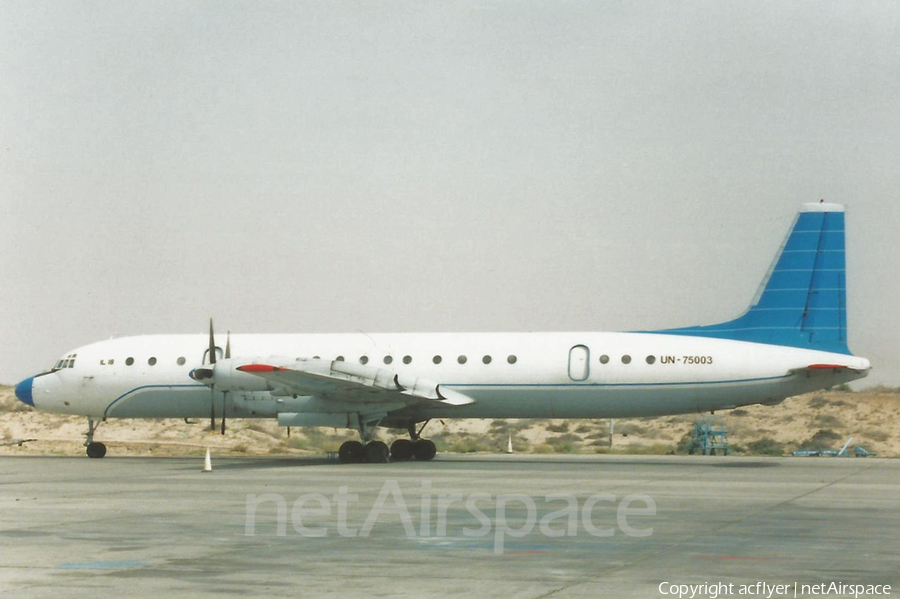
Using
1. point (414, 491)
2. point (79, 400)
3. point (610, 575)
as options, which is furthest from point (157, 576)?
point (79, 400)

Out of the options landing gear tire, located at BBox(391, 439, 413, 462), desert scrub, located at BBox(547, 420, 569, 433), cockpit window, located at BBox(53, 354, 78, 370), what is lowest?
landing gear tire, located at BBox(391, 439, 413, 462)

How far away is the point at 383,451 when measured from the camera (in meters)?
29.5

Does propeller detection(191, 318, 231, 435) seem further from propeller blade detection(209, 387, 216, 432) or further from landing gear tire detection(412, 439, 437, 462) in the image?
landing gear tire detection(412, 439, 437, 462)

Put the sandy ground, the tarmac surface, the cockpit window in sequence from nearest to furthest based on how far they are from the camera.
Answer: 1. the tarmac surface
2. the cockpit window
3. the sandy ground

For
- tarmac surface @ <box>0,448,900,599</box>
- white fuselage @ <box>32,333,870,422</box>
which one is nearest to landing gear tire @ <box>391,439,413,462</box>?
white fuselage @ <box>32,333,870,422</box>

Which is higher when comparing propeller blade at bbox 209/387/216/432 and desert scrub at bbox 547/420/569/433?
propeller blade at bbox 209/387/216/432

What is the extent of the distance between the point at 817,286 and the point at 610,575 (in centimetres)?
2032

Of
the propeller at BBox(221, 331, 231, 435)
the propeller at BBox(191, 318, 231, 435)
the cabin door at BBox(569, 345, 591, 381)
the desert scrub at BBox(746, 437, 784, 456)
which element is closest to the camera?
the cabin door at BBox(569, 345, 591, 381)

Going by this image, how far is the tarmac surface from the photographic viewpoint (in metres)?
10.1

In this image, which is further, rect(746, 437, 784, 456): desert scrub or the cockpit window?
rect(746, 437, 784, 456): desert scrub

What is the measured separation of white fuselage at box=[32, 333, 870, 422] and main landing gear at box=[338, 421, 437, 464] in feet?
2.62

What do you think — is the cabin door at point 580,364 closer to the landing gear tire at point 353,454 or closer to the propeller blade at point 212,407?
the landing gear tire at point 353,454

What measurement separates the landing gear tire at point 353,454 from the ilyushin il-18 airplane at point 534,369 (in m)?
0.03

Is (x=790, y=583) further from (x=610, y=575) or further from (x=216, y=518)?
(x=216, y=518)
